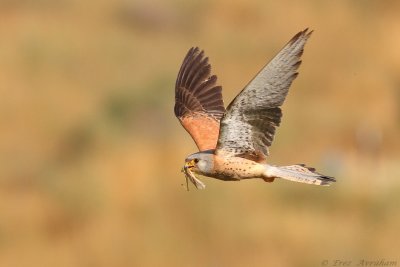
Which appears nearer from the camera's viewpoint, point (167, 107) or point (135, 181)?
point (135, 181)

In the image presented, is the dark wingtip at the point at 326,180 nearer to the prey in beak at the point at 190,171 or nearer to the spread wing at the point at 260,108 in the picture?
the spread wing at the point at 260,108

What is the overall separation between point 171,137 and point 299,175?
8991 mm

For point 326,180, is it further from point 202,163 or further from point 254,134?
point 202,163

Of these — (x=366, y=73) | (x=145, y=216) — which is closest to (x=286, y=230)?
(x=145, y=216)

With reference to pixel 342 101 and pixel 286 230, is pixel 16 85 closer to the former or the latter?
pixel 342 101

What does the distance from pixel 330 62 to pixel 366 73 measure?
1487 millimetres

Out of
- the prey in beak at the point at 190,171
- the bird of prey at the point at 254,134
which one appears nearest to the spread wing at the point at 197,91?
the bird of prey at the point at 254,134

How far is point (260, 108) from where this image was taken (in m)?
8.56

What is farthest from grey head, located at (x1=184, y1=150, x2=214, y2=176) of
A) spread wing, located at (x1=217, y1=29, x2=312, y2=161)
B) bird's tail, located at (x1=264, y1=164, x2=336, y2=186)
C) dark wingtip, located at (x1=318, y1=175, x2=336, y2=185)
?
dark wingtip, located at (x1=318, y1=175, x2=336, y2=185)

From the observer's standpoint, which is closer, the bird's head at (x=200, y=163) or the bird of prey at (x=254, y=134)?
the bird of prey at (x=254, y=134)

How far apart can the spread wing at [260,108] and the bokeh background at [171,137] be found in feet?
17.7

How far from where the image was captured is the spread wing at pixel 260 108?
8.27m

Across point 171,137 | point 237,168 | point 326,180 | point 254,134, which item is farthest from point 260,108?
point 171,137

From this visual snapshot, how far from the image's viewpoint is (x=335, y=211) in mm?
15617
